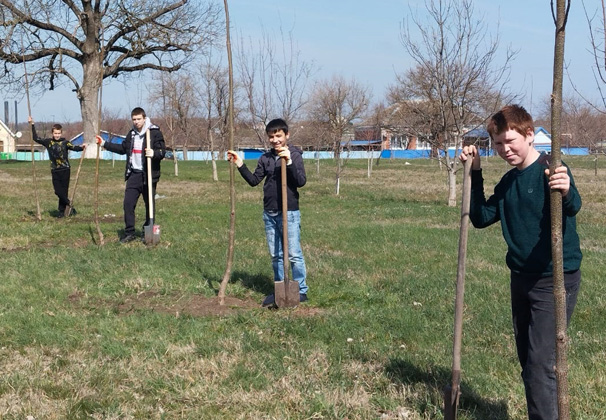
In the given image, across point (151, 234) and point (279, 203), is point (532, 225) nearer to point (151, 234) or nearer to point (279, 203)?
point (279, 203)

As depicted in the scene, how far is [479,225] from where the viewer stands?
3.62m

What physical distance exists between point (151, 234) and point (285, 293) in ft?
12.9

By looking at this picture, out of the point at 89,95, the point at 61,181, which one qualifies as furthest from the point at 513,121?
the point at 89,95

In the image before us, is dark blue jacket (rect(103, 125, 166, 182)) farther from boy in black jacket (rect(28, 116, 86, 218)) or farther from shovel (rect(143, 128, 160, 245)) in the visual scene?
boy in black jacket (rect(28, 116, 86, 218))

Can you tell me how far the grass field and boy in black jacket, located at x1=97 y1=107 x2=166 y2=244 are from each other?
0.60 metres

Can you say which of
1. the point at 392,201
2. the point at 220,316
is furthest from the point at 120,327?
the point at 392,201

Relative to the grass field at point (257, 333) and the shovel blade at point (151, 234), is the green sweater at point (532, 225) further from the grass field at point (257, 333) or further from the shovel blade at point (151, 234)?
the shovel blade at point (151, 234)

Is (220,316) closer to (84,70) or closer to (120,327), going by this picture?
(120,327)

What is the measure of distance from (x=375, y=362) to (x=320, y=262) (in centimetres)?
369

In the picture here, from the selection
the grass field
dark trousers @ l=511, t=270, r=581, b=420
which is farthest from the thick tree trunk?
dark trousers @ l=511, t=270, r=581, b=420

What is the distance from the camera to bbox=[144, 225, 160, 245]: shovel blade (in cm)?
948

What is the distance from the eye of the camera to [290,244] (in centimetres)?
634

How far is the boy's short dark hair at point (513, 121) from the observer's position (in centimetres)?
321

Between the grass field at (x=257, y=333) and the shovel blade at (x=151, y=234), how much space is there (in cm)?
14
